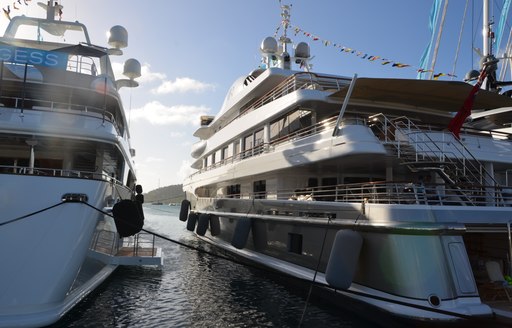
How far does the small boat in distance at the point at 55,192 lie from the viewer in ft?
23.8

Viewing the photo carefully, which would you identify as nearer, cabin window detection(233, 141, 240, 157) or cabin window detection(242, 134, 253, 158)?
cabin window detection(242, 134, 253, 158)

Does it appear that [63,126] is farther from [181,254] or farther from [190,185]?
[190,185]

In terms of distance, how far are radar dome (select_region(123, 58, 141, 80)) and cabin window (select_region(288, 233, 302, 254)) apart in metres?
9.39

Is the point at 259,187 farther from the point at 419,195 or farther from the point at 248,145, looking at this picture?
the point at 419,195

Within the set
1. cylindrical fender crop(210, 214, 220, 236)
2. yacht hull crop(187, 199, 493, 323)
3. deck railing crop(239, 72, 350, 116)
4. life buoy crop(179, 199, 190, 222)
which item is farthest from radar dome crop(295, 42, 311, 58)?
yacht hull crop(187, 199, 493, 323)

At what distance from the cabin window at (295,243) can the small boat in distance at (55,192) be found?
4.55 m

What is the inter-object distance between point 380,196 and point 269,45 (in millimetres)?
15879

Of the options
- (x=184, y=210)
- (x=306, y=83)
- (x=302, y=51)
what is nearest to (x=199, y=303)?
(x=306, y=83)

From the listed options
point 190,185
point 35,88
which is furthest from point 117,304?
point 190,185

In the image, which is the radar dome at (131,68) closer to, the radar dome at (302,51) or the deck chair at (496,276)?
the radar dome at (302,51)

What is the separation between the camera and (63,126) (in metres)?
9.03

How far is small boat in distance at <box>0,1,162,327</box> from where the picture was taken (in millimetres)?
7254

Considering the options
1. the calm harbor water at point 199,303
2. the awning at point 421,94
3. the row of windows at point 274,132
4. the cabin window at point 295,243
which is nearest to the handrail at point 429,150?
the awning at point 421,94

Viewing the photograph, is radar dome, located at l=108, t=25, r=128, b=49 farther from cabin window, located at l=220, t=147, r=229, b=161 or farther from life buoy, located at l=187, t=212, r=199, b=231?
life buoy, located at l=187, t=212, r=199, b=231
